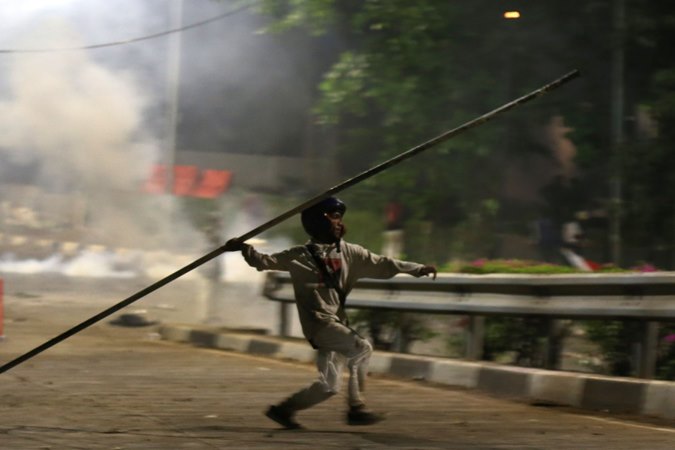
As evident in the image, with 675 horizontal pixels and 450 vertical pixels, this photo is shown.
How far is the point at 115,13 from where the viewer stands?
80.9 feet

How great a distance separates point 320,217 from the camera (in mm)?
6750

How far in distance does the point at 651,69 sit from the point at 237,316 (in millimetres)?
7251

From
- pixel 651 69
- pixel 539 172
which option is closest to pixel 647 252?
pixel 651 69

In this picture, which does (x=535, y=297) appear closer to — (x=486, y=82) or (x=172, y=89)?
(x=486, y=82)

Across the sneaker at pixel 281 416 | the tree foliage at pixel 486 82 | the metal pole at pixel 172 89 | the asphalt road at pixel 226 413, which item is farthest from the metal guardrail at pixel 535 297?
the metal pole at pixel 172 89

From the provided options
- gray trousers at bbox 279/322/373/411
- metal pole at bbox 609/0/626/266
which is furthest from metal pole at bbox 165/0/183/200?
gray trousers at bbox 279/322/373/411

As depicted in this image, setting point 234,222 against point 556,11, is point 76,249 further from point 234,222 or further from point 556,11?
point 556,11

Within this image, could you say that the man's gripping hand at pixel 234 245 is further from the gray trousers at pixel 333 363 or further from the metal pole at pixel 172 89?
the metal pole at pixel 172 89

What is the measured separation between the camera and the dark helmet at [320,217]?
6.75m

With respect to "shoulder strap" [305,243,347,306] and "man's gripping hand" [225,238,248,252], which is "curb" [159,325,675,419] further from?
"man's gripping hand" [225,238,248,252]

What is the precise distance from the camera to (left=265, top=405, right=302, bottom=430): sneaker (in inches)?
268

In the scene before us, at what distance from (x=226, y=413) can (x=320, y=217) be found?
60.2 inches

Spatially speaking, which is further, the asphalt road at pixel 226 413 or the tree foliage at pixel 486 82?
the tree foliage at pixel 486 82

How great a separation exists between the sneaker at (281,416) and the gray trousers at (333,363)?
0.03 metres
